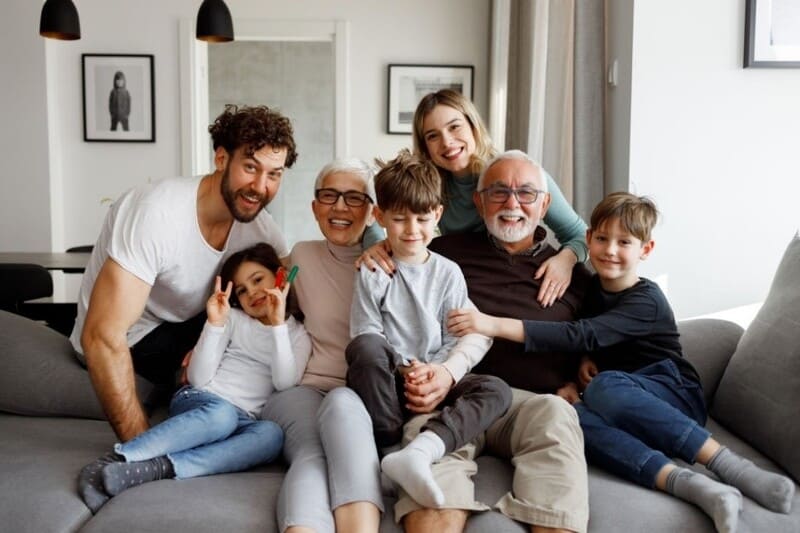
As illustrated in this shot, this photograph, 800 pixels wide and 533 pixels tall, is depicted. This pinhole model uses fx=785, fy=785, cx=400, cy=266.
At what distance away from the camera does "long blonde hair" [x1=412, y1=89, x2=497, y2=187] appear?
241cm

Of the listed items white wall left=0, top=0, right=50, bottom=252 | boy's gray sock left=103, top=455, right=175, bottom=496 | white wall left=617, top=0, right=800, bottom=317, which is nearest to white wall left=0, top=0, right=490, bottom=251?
white wall left=0, top=0, right=50, bottom=252

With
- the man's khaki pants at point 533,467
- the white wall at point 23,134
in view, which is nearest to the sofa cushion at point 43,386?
the man's khaki pants at point 533,467

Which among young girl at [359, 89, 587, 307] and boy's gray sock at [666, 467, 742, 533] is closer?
boy's gray sock at [666, 467, 742, 533]

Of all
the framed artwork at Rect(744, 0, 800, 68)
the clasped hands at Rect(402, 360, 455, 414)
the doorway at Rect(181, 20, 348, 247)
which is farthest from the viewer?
the doorway at Rect(181, 20, 348, 247)

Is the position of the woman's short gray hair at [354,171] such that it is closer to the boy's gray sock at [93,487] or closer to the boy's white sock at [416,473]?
the boy's white sock at [416,473]

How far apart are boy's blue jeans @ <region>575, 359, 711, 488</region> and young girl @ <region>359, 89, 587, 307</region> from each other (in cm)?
48

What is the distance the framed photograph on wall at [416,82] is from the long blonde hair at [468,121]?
11.7ft

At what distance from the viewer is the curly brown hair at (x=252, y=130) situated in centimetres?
210

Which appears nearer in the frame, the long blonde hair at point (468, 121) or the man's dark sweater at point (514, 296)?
the man's dark sweater at point (514, 296)

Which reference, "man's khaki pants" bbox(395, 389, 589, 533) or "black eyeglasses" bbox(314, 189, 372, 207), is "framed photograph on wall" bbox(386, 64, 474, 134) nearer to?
"black eyeglasses" bbox(314, 189, 372, 207)

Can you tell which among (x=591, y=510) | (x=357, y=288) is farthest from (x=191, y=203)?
(x=591, y=510)

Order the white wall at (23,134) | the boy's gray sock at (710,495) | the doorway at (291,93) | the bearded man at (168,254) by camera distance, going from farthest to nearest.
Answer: the doorway at (291,93)
the white wall at (23,134)
the bearded man at (168,254)
the boy's gray sock at (710,495)

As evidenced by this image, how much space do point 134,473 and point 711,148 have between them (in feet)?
7.13

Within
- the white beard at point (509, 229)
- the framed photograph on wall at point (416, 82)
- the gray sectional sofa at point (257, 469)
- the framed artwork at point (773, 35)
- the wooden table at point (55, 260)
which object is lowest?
the gray sectional sofa at point (257, 469)
